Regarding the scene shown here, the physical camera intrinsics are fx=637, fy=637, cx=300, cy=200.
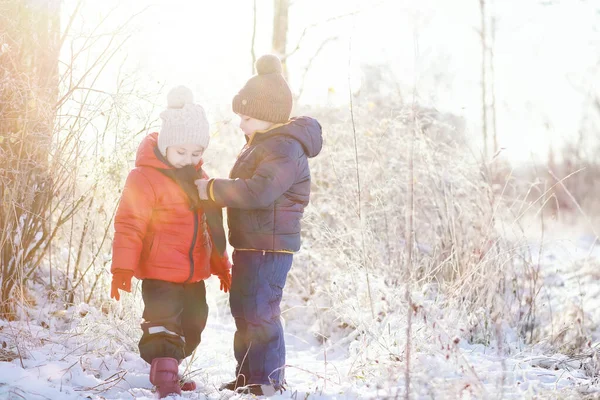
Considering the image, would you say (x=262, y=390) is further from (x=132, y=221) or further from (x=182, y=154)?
(x=182, y=154)

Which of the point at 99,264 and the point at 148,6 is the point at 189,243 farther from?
the point at 148,6

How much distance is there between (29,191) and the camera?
Result: 3.56 m

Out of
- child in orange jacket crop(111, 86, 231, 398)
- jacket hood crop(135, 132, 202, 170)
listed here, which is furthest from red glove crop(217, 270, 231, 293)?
jacket hood crop(135, 132, 202, 170)

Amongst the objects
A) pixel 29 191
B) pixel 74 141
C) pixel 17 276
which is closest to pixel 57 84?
pixel 74 141

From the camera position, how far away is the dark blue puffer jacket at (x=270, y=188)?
3.11m

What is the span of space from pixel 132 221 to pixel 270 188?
26.7 inches

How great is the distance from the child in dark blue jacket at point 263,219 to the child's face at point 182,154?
14 centimetres

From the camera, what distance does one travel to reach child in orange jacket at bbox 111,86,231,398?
302 cm

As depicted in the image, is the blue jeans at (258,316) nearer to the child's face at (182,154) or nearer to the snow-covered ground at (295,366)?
the snow-covered ground at (295,366)

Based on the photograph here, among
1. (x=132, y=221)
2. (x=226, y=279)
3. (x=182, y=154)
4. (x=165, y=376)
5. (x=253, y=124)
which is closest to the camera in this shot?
(x=165, y=376)

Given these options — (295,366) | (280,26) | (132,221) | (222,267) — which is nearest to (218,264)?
(222,267)

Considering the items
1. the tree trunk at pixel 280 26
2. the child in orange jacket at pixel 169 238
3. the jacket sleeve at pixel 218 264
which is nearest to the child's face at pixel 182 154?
the child in orange jacket at pixel 169 238

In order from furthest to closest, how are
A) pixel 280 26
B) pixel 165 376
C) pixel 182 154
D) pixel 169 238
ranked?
pixel 280 26 → pixel 182 154 → pixel 169 238 → pixel 165 376

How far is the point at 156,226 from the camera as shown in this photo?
3158mm
